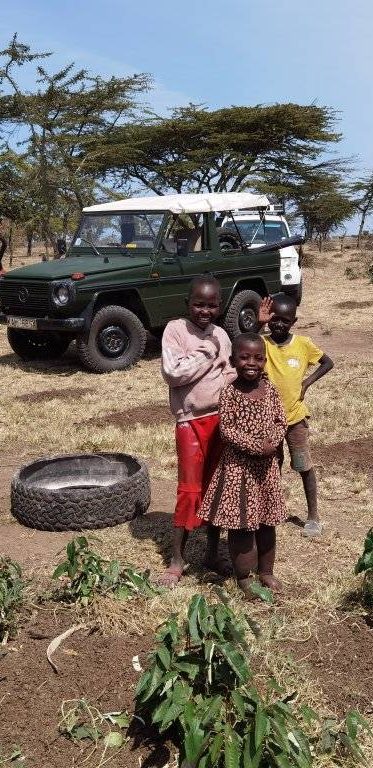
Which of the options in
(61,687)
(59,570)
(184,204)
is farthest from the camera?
(184,204)

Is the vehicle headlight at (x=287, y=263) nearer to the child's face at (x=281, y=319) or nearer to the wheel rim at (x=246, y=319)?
the wheel rim at (x=246, y=319)

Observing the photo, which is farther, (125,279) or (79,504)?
(125,279)

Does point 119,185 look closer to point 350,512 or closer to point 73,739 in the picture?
point 350,512

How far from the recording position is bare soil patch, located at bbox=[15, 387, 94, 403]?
7.87m

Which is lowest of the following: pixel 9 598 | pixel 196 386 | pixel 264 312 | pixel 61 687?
pixel 61 687

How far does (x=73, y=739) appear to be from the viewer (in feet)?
8.27

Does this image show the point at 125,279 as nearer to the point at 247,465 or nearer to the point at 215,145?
the point at 247,465

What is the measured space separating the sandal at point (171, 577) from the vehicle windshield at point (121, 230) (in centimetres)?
626

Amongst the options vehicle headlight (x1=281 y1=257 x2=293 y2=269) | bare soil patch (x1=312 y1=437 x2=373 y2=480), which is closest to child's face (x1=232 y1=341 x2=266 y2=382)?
bare soil patch (x1=312 y1=437 x2=373 y2=480)

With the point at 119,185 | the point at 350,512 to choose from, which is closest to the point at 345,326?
the point at 350,512

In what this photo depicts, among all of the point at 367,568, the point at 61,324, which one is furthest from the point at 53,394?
the point at 367,568

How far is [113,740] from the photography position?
2512 mm

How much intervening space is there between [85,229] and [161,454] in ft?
16.1

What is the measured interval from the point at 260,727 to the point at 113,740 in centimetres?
55
